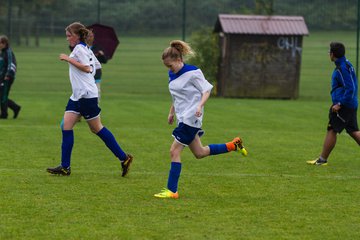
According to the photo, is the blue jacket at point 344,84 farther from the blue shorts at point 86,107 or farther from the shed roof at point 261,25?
the shed roof at point 261,25

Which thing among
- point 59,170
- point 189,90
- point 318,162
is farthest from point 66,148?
point 318,162

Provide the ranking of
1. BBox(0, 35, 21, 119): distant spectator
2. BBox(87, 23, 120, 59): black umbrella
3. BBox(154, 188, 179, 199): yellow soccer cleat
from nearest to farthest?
BBox(154, 188, 179, 199): yellow soccer cleat, BBox(0, 35, 21, 119): distant spectator, BBox(87, 23, 120, 59): black umbrella

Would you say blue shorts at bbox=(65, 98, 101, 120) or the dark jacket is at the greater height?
blue shorts at bbox=(65, 98, 101, 120)

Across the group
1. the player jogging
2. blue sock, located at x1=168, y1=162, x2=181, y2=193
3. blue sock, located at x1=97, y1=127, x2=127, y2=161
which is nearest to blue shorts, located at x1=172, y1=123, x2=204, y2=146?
the player jogging

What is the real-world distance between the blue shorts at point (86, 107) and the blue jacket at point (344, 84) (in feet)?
10.5

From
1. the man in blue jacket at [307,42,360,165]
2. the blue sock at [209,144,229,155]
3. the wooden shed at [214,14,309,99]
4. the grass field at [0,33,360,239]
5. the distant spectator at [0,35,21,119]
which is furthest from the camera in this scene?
the wooden shed at [214,14,309,99]

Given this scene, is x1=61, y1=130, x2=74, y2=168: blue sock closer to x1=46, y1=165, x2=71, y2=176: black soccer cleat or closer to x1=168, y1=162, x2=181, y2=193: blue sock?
x1=46, y1=165, x2=71, y2=176: black soccer cleat

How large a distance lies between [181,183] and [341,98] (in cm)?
282

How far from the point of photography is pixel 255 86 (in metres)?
26.7

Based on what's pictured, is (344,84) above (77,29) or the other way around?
the other way around

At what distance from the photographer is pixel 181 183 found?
10.5 metres

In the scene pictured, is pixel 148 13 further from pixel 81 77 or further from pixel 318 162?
pixel 81 77

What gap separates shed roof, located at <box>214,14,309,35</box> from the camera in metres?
26.4

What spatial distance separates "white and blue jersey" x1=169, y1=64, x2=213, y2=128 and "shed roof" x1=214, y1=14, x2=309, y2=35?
16.8 metres
